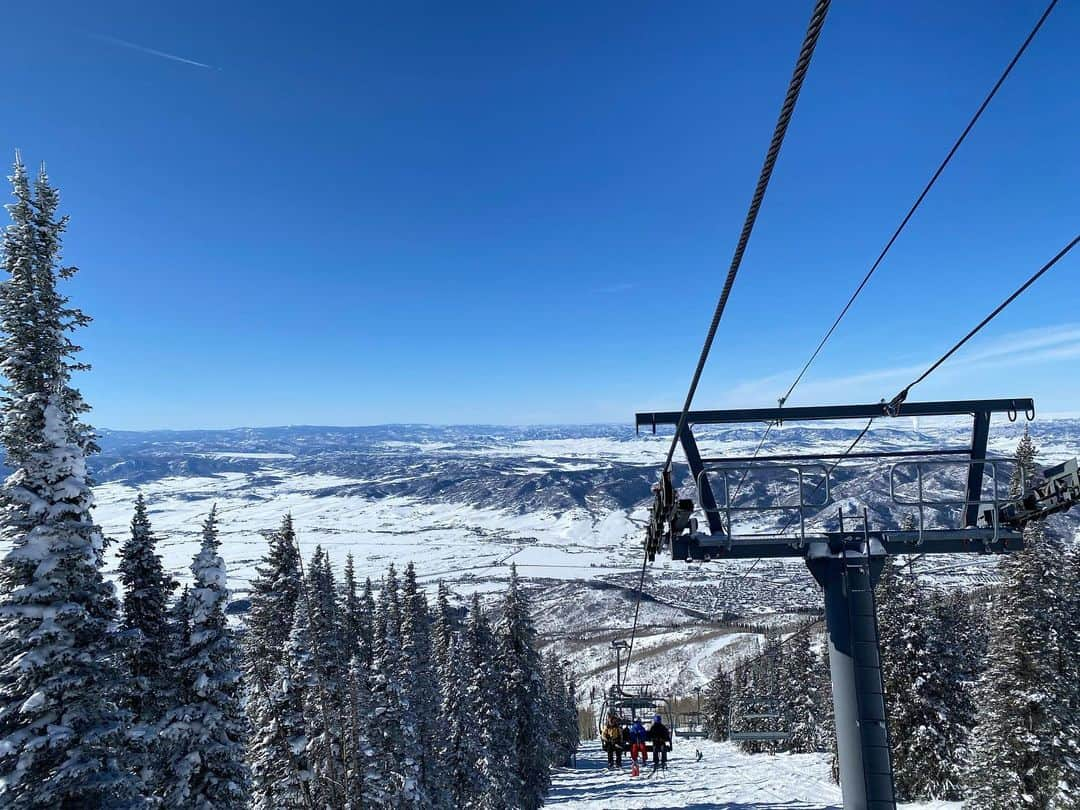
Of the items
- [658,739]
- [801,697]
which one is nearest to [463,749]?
[658,739]

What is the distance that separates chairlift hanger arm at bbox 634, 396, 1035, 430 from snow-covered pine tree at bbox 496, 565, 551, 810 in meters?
31.1

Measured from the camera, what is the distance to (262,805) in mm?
25031

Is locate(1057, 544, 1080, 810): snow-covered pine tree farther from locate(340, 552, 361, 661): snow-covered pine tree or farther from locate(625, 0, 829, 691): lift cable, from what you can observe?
locate(340, 552, 361, 661): snow-covered pine tree

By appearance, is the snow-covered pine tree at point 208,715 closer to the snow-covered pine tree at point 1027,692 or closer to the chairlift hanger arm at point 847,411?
the chairlift hanger arm at point 847,411

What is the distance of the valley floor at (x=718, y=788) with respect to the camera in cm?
3631

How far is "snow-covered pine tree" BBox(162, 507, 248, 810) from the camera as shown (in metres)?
19.0

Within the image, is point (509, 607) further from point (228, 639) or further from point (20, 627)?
point (20, 627)

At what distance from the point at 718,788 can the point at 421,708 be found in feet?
68.3

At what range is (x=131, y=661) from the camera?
62.5 feet

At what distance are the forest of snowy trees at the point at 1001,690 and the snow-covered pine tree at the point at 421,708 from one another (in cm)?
2330

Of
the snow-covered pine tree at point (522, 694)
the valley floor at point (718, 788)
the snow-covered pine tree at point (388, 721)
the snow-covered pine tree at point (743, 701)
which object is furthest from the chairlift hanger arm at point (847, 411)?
the snow-covered pine tree at point (743, 701)

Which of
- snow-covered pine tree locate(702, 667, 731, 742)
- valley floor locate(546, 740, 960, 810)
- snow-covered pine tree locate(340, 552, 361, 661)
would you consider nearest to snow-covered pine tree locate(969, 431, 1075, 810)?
valley floor locate(546, 740, 960, 810)

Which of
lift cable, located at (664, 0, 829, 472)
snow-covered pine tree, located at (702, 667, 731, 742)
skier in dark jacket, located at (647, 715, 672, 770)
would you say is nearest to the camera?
lift cable, located at (664, 0, 829, 472)

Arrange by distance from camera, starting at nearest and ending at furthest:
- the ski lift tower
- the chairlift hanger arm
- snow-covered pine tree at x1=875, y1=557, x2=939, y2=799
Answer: the ski lift tower
the chairlift hanger arm
snow-covered pine tree at x1=875, y1=557, x2=939, y2=799
